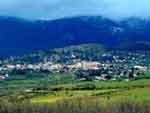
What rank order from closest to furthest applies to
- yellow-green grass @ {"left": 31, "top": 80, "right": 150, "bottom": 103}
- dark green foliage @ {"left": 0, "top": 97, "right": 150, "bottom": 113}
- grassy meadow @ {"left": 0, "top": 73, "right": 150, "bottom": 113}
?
1. dark green foliage @ {"left": 0, "top": 97, "right": 150, "bottom": 113}
2. grassy meadow @ {"left": 0, "top": 73, "right": 150, "bottom": 113}
3. yellow-green grass @ {"left": 31, "top": 80, "right": 150, "bottom": 103}

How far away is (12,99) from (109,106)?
32.1 m

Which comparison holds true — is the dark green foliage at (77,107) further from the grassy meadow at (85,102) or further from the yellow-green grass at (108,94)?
the yellow-green grass at (108,94)

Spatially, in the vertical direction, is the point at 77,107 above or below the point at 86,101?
below

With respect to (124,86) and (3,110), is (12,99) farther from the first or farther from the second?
(124,86)

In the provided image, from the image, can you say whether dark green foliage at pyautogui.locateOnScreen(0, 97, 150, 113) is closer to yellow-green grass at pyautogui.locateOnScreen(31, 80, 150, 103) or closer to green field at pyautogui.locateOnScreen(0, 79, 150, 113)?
green field at pyautogui.locateOnScreen(0, 79, 150, 113)

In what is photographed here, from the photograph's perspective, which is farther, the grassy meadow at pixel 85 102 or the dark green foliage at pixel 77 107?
the grassy meadow at pixel 85 102

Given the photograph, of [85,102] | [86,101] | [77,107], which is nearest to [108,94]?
[86,101]

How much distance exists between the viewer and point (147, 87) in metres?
158

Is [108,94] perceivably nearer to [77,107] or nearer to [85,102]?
[85,102]

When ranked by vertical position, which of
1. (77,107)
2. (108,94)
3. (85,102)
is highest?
(85,102)

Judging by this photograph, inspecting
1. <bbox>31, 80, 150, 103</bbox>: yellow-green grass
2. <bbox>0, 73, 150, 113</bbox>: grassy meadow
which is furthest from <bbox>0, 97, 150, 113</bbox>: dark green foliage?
<bbox>31, 80, 150, 103</bbox>: yellow-green grass

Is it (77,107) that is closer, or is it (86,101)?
(77,107)

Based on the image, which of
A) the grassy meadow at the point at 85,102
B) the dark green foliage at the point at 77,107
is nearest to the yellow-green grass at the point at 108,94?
the grassy meadow at the point at 85,102

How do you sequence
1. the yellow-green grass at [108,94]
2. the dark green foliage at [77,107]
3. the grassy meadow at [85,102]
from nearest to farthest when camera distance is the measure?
the dark green foliage at [77,107]
the grassy meadow at [85,102]
the yellow-green grass at [108,94]
